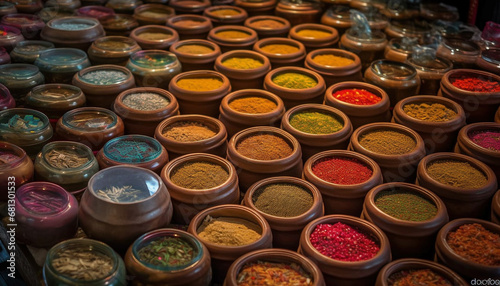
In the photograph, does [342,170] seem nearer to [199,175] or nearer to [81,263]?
[199,175]

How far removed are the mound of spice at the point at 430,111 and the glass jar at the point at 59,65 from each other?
7.40 ft

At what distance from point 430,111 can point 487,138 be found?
0.39 metres

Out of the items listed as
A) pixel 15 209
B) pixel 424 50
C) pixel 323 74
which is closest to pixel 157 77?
pixel 323 74

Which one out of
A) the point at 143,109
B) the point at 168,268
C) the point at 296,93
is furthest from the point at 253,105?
the point at 168,268

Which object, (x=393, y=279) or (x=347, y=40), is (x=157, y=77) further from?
(x=393, y=279)

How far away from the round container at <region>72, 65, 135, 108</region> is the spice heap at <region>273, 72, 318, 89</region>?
3.39 feet

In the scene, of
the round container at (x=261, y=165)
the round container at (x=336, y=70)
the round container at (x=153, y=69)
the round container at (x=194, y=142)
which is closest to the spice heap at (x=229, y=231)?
the round container at (x=261, y=165)

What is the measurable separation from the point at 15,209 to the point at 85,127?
27.9 inches

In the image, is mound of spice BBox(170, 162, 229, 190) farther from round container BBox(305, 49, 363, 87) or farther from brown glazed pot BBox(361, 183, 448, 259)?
round container BBox(305, 49, 363, 87)

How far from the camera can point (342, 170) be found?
2709mm

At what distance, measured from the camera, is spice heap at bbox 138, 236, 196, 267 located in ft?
6.77

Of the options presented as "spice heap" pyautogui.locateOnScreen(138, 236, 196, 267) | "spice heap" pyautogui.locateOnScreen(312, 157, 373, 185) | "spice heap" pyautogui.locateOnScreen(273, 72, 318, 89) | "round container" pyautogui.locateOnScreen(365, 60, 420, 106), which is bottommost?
"spice heap" pyautogui.locateOnScreen(138, 236, 196, 267)

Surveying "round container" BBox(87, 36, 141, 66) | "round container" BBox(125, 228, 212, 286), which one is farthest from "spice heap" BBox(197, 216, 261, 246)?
"round container" BBox(87, 36, 141, 66)

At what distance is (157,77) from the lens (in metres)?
3.42
